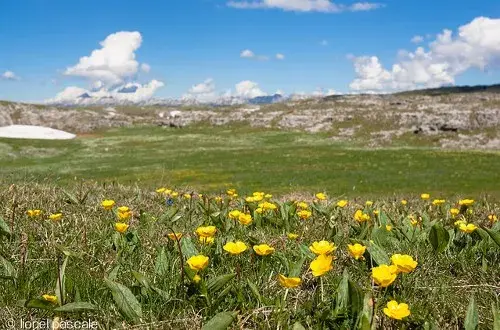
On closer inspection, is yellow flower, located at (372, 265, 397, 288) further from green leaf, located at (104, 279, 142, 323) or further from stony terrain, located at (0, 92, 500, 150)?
stony terrain, located at (0, 92, 500, 150)

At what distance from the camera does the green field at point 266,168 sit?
109ft

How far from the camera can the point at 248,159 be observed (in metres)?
51.5

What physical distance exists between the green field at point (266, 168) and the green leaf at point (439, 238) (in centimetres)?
1671

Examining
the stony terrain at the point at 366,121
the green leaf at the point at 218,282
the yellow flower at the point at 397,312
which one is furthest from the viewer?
the stony terrain at the point at 366,121

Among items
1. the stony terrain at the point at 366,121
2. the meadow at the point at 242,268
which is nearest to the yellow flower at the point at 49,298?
the meadow at the point at 242,268

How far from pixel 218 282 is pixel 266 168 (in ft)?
134

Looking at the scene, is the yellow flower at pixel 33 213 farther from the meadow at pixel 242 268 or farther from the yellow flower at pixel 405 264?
the yellow flower at pixel 405 264

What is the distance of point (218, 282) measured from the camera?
11.3 feet

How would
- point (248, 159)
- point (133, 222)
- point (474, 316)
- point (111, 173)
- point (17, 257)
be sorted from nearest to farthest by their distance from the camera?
point (474, 316), point (17, 257), point (133, 222), point (111, 173), point (248, 159)

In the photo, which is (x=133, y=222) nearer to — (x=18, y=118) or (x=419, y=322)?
(x=419, y=322)

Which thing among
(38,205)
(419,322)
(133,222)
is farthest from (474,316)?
(38,205)

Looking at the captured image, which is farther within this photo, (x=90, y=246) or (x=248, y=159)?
(x=248, y=159)

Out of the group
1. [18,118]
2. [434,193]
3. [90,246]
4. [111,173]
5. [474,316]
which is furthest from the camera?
[18,118]

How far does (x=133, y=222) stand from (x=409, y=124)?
88626 mm
